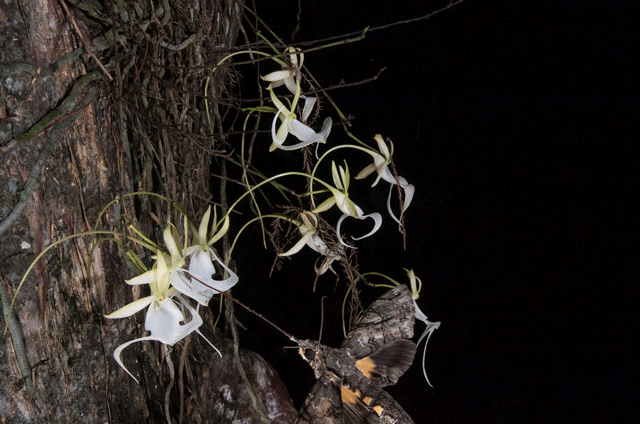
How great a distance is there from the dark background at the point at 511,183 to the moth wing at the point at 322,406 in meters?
0.42

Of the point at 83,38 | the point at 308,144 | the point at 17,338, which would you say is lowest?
the point at 17,338

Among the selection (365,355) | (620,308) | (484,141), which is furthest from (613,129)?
(365,355)

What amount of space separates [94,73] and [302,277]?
60cm

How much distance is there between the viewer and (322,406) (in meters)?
0.67

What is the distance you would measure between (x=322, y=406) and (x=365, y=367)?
127 millimetres

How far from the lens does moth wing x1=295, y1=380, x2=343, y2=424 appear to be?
2.17 feet

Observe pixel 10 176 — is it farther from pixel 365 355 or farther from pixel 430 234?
pixel 430 234

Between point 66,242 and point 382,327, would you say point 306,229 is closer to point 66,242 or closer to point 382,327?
point 382,327

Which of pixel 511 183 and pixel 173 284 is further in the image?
pixel 511 183

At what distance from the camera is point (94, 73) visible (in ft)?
2.12

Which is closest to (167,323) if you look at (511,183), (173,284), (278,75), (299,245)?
(173,284)

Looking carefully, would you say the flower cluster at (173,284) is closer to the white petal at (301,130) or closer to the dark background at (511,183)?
the white petal at (301,130)

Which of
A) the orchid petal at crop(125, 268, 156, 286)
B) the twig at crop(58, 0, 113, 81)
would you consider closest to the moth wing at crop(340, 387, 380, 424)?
the orchid petal at crop(125, 268, 156, 286)

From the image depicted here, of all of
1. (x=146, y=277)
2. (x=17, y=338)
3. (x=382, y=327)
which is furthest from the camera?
(x=382, y=327)
